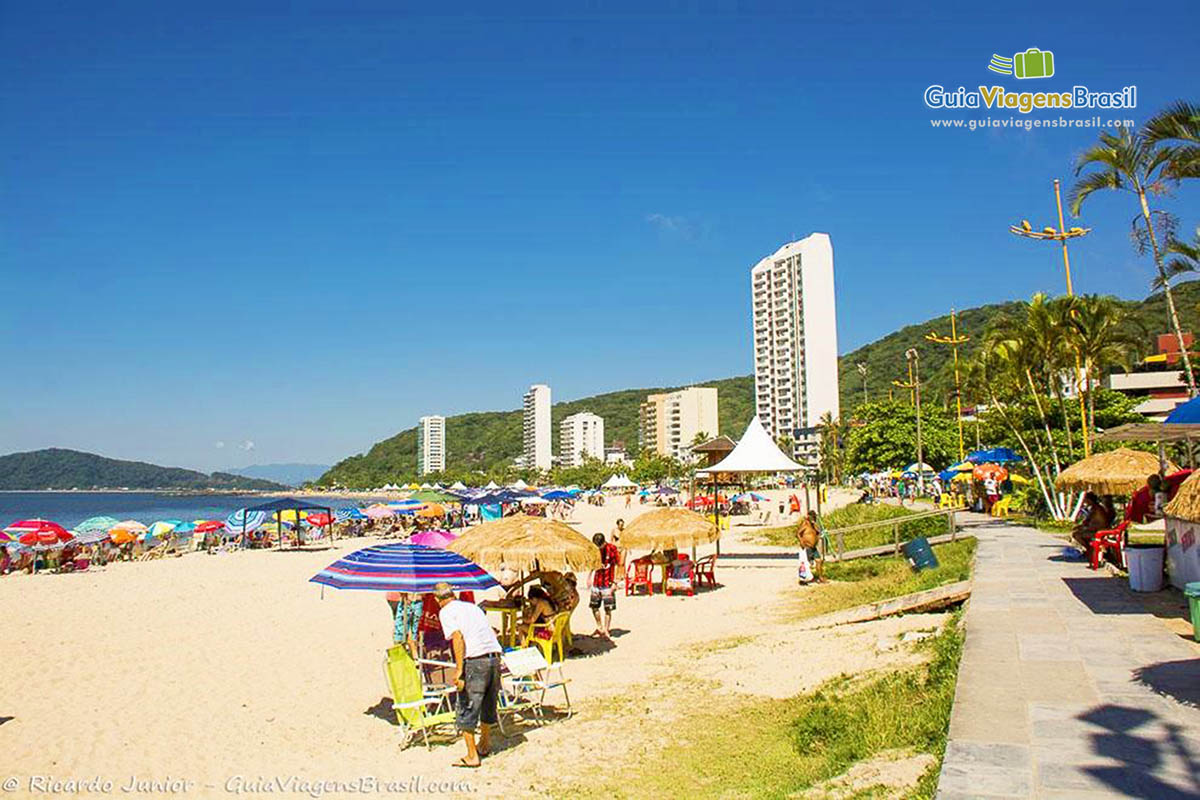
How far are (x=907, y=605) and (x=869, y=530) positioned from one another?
11056mm

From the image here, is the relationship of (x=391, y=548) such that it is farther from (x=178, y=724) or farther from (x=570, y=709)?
(x=178, y=724)

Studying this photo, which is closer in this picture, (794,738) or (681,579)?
(794,738)

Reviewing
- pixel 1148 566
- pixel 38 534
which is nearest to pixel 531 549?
pixel 1148 566

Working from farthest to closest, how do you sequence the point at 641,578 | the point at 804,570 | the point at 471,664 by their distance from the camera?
the point at 641,578, the point at 804,570, the point at 471,664

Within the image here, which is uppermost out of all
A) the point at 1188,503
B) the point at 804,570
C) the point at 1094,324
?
the point at 1094,324

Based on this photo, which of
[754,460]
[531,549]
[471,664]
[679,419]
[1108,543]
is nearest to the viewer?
[471,664]

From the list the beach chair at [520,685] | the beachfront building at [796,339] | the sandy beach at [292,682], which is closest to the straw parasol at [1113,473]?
the sandy beach at [292,682]

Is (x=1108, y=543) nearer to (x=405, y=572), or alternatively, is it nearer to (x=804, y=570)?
(x=804, y=570)

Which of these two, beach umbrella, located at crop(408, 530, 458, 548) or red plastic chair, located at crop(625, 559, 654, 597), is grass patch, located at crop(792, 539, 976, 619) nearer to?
red plastic chair, located at crop(625, 559, 654, 597)

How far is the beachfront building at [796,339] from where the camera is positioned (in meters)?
115

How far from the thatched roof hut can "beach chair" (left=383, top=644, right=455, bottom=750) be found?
6.40 meters

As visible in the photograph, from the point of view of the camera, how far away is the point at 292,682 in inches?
385

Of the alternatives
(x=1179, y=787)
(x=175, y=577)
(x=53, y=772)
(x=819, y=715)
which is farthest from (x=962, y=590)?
(x=175, y=577)

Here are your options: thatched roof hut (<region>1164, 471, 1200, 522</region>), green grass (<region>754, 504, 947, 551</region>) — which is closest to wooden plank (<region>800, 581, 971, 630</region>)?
thatched roof hut (<region>1164, 471, 1200, 522</region>)
